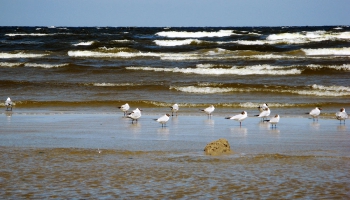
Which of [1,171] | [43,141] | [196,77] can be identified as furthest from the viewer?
[196,77]

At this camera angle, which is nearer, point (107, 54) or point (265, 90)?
point (265, 90)

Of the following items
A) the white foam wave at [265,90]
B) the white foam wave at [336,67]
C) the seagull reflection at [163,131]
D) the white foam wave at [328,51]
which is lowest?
the seagull reflection at [163,131]

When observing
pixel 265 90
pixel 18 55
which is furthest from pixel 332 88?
pixel 18 55

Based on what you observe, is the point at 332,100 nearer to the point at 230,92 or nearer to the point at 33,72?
the point at 230,92

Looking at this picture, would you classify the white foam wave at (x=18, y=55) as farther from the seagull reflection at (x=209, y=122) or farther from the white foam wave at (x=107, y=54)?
the seagull reflection at (x=209, y=122)

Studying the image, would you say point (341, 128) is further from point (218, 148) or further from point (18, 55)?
point (18, 55)

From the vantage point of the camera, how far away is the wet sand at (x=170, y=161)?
19.8 ft

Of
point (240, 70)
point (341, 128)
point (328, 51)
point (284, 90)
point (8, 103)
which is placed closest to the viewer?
point (341, 128)

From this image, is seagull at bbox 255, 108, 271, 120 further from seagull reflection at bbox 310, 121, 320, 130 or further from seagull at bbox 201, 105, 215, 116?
seagull at bbox 201, 105, 215, 116

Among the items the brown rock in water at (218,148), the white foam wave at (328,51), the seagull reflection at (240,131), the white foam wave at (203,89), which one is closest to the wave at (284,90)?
the white foam wave at (203,89)

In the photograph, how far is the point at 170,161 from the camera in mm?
7609

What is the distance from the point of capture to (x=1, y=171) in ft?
22.6

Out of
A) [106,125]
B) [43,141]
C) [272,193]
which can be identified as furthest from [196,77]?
[272,193]

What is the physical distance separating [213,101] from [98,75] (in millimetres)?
8809
